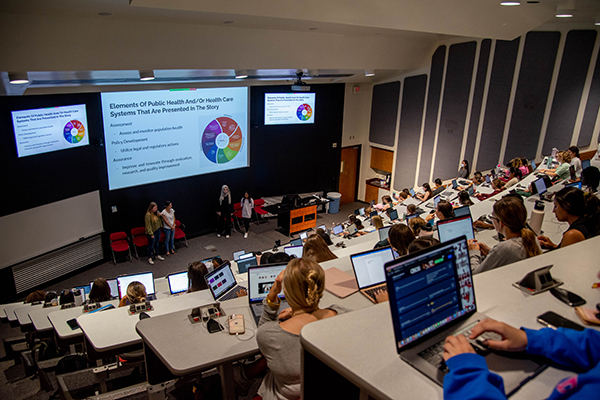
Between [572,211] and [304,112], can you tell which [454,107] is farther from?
[572,211]

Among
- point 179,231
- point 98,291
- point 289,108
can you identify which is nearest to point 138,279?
point 98,291

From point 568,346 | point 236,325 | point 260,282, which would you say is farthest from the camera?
point 260,282

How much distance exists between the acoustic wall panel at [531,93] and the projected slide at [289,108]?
5349 mm

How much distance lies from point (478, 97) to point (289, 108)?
4980 mm

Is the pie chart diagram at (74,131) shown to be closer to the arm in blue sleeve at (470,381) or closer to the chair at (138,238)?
the chair at (138,238)

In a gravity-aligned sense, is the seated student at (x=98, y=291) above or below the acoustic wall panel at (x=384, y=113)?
below

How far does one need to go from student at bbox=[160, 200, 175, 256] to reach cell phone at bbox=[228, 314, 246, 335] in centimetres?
706

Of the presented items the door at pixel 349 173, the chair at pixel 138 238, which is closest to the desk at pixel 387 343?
the chair at pixel 138 238

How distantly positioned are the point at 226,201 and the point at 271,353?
8.70 m

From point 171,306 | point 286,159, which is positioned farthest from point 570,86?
point 171,306

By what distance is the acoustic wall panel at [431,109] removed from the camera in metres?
11.2

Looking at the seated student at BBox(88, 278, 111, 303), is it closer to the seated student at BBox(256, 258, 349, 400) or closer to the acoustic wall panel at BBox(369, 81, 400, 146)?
the seated student at BBox(256, 258, 349, 400)

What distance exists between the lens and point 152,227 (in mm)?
9039

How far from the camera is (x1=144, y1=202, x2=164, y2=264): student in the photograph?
902 cm
